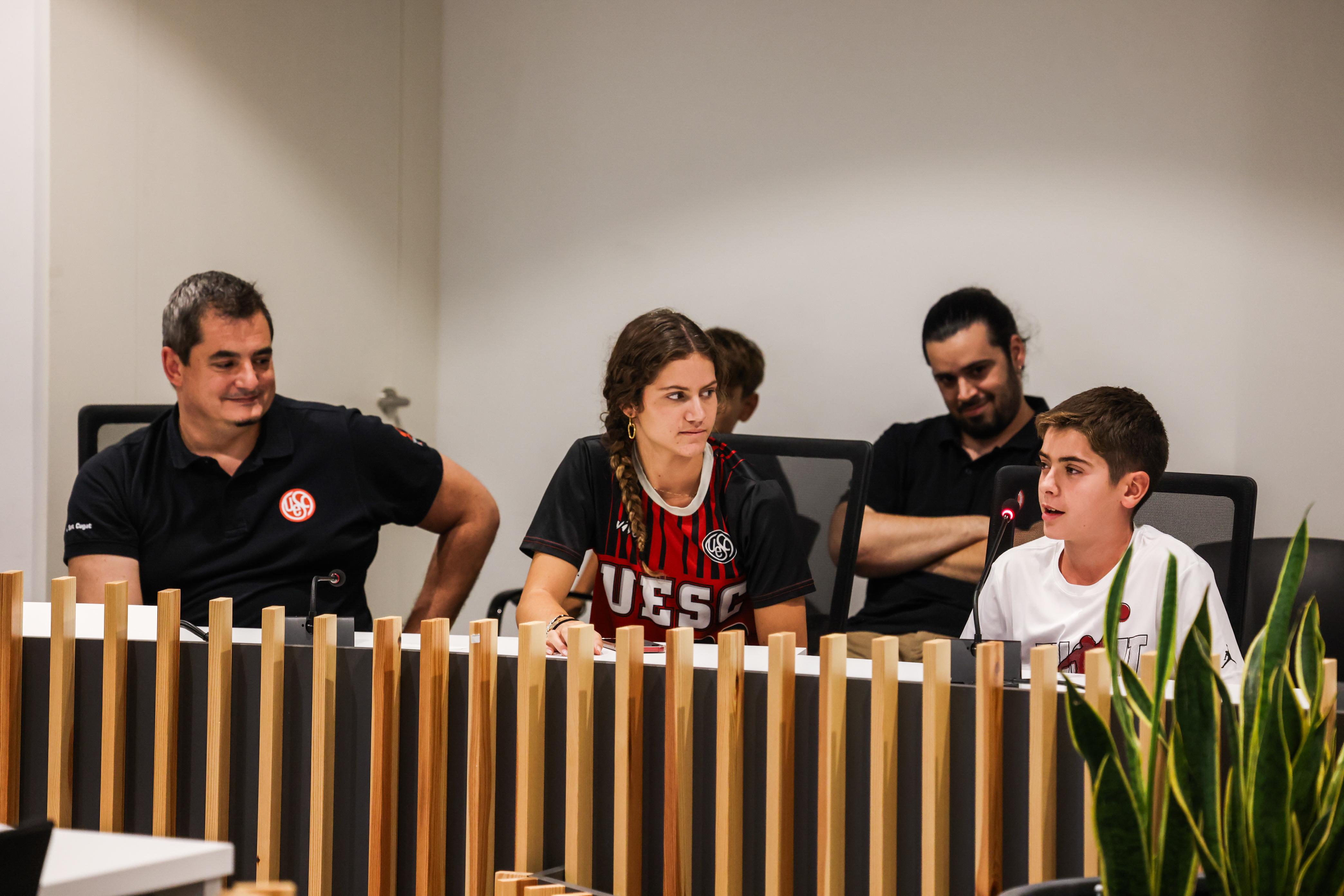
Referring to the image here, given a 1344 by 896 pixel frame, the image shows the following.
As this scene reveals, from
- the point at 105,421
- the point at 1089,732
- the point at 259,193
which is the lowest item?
the point at 1089,732

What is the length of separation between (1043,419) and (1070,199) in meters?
1.63

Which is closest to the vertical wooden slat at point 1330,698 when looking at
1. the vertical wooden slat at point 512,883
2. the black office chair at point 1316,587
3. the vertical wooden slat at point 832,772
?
the vertical wooden slat at point 832,772

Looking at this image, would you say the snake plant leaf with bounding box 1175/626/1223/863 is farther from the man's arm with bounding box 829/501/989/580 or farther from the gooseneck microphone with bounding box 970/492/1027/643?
the man's arm with bounding box 829/501/989/580

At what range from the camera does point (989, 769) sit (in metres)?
1.05

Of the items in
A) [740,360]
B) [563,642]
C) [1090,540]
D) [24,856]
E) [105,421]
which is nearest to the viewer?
[24,856]

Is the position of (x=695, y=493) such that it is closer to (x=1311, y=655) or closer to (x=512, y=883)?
(x=512, y=883)

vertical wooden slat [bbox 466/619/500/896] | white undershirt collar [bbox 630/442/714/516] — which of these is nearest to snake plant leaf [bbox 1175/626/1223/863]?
vertical wooden slat [bbox 466/619/500/896]

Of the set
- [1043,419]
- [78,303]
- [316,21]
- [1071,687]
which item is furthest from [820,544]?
[316,21]

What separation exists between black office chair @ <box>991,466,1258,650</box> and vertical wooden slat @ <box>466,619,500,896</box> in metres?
1.08

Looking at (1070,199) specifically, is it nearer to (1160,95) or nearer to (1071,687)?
(1160,95)

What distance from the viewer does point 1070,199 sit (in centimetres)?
335

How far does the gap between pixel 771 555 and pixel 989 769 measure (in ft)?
3.24

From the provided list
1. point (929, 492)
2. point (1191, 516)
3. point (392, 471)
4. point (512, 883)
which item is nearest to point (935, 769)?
point (512, 883)

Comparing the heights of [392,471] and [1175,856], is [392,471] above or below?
above
